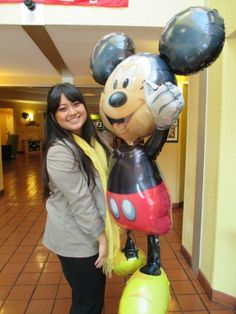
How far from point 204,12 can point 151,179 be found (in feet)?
1.80

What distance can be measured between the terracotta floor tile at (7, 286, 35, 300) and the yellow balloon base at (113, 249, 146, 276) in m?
1.23

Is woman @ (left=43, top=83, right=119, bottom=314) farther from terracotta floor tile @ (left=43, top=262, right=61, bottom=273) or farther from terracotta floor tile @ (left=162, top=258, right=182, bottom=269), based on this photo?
terracotta floor tile @ (left=162, top=258, right=182, bottom=269)

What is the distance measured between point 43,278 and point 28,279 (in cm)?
12

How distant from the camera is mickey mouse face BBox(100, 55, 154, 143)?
1.00 metres

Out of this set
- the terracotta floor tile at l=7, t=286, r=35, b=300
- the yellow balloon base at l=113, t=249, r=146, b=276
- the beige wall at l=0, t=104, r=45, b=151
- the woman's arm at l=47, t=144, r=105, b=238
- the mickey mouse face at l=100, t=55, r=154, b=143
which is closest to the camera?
the mickey mouse face at l=100, t=55, r=154, b=143

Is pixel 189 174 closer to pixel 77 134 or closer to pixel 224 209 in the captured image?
pixel 224 209

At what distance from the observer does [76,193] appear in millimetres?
1164

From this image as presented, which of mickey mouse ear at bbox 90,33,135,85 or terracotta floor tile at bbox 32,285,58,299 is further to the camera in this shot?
terracotta floor tile at bbox 32,285,58,299

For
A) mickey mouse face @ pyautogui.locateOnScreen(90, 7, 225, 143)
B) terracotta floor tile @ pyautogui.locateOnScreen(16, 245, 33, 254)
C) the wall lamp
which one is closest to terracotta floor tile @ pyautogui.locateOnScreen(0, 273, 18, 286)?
terracotta floor tile @ pyautogui.locateOnScreen(16, 245, 33, 254)

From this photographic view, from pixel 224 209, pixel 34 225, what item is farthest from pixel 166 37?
pixel 34 225

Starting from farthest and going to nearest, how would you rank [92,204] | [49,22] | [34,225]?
[34,225] < [49,22] < [92,204]

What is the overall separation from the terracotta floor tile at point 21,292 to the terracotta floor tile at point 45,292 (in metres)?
0.04

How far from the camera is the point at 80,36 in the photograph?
2764 millimetres

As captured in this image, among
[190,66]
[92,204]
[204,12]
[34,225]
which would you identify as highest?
[204,12]
